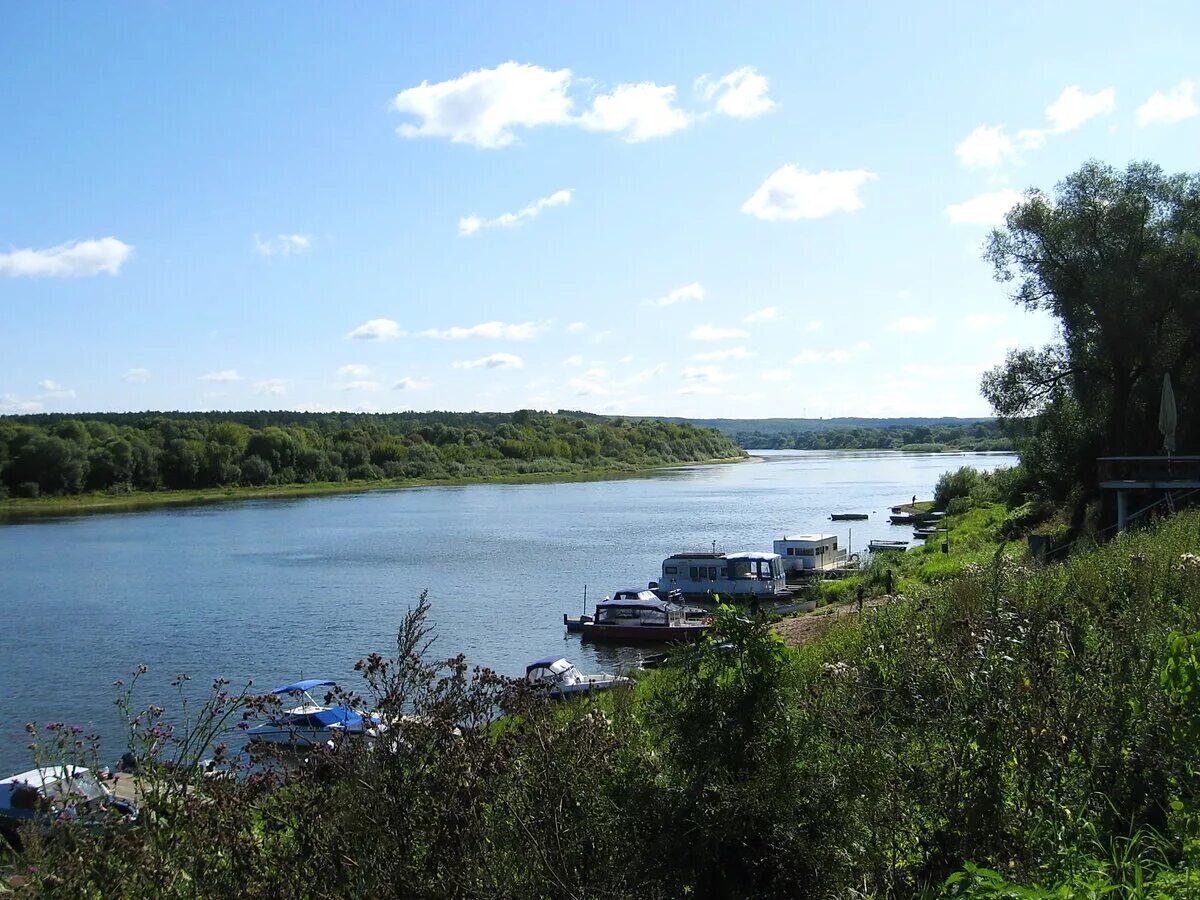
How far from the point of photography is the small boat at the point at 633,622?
104ft

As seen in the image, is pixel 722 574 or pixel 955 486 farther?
pixel 955 486

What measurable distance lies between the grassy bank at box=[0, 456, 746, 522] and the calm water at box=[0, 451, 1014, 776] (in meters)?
10.2

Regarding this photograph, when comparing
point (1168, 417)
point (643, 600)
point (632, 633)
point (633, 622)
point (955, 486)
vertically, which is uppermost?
point (1168, 417)

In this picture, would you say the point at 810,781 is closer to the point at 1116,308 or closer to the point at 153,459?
the point at 1116,308

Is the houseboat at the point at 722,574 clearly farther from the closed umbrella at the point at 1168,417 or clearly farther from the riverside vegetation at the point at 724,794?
the riverside vegetation at the point at 724,794

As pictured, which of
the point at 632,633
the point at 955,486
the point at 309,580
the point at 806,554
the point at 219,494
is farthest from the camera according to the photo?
the point at 219,494

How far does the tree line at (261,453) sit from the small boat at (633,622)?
80.7m

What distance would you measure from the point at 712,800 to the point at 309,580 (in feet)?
140

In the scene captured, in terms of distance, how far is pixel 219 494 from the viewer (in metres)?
107

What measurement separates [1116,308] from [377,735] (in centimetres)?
2661

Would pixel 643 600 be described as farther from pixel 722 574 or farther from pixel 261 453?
pixel 261 453

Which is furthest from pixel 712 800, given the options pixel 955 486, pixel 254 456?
pixel 254 456

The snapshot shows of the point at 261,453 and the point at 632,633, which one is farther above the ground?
the point at 261,453

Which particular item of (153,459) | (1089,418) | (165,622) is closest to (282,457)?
(153,459)
